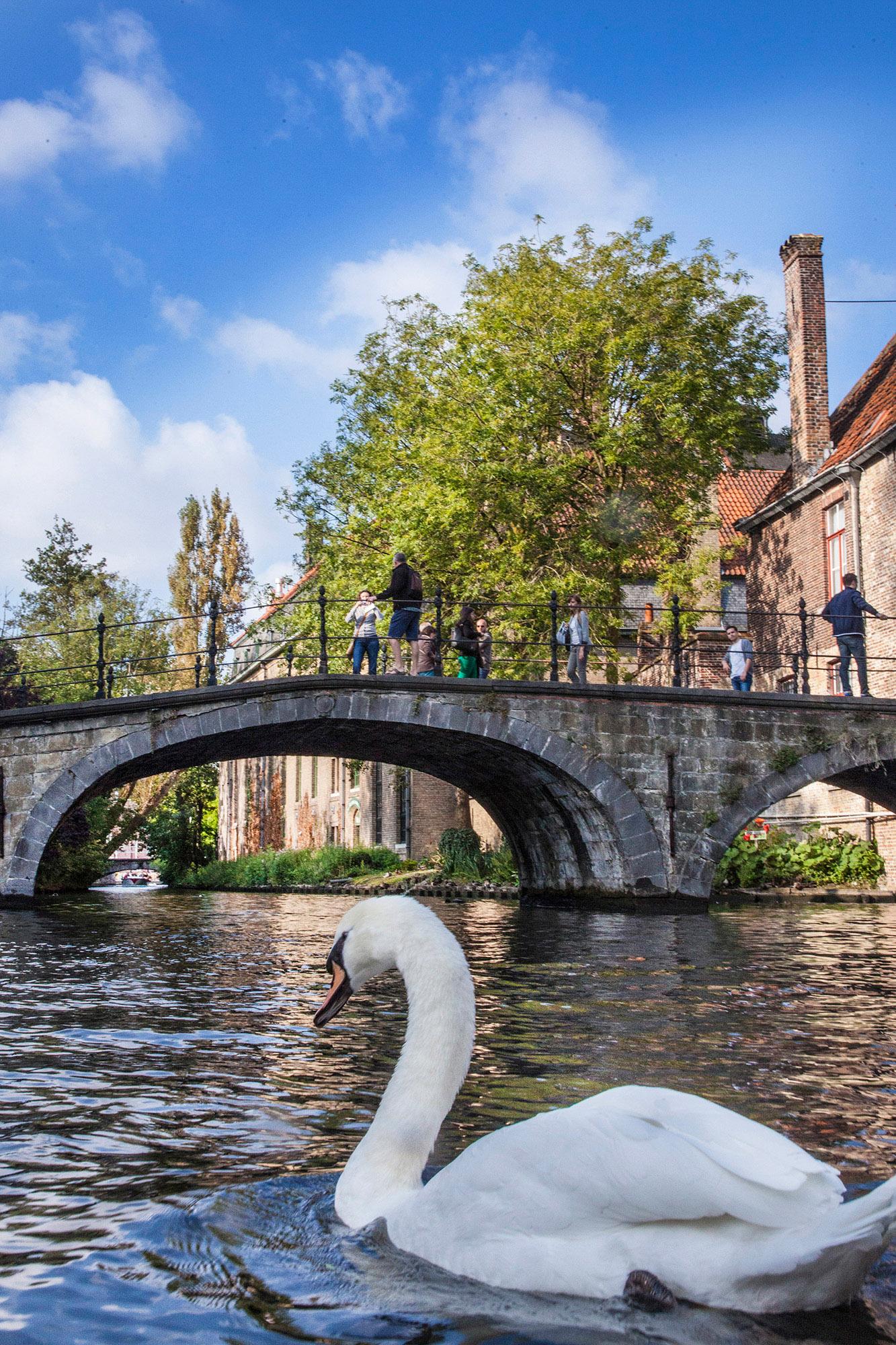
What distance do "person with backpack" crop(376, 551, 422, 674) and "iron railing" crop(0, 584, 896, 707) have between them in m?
0.28

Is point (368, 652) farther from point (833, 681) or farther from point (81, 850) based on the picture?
point (81, 850)

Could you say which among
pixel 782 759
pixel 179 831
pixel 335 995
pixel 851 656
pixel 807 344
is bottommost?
pixel 335 995

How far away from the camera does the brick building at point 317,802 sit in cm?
2822

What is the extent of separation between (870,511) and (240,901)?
39.6 feet

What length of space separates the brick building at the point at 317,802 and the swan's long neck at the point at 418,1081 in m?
13.6

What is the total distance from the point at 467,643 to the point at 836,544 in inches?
332

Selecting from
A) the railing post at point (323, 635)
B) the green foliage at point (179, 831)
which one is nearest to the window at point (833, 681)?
the railing post at point (323, 635)

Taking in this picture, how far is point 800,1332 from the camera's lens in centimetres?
218

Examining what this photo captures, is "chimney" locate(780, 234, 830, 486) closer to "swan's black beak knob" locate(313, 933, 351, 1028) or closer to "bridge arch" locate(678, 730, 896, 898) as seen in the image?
"bridge arch" locate(678, 730, 896, 898)

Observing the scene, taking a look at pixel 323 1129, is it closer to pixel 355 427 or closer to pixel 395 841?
pixel 355 427

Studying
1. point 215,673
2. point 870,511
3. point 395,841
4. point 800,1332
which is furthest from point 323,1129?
point 395,841

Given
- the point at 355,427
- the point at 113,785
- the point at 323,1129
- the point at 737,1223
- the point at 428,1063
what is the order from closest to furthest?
the point at 737,1223 < the point at 428,1063 < the point at 323,1129 < the point at 113,785 < the point at 355,427

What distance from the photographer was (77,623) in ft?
107

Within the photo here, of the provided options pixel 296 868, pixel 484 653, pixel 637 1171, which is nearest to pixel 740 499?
pixel 296 868
